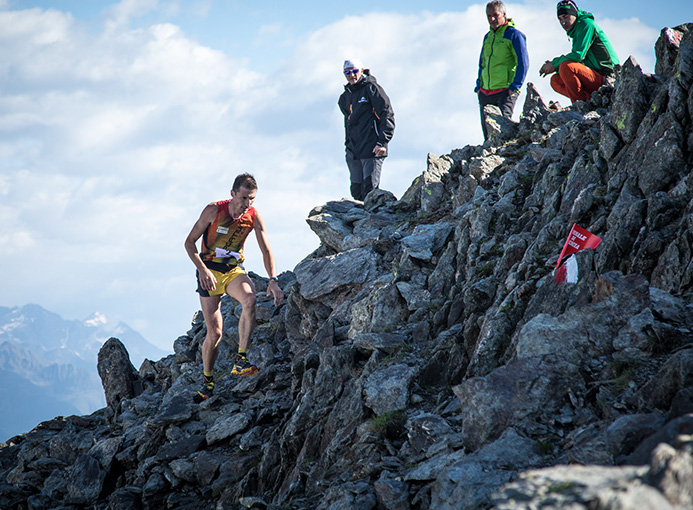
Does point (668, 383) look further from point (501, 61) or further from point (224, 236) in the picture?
point (501, 61)

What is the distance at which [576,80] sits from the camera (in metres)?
15.6

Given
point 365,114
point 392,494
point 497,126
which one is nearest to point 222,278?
point 392,494

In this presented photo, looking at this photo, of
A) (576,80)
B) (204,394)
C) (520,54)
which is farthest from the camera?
→ (520,54)

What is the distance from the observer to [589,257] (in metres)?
7.96

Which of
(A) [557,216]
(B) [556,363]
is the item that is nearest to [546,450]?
(B) [556,363]

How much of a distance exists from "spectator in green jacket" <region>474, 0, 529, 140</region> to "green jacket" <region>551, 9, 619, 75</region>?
196 centimetres

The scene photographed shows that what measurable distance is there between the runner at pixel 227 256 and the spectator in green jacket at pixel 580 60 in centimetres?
935

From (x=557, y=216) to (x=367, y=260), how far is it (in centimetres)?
614

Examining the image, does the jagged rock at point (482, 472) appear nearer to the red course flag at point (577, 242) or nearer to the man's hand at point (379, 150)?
the red course flag at point (577, 242)

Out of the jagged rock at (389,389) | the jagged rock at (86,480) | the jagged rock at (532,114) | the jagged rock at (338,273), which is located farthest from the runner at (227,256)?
the jagged rock at (532,114)

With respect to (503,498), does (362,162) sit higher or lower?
higher

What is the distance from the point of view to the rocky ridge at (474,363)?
17.8 feet

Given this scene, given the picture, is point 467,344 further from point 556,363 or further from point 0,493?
point 0,493

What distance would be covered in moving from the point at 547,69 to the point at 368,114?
611 centimetres
